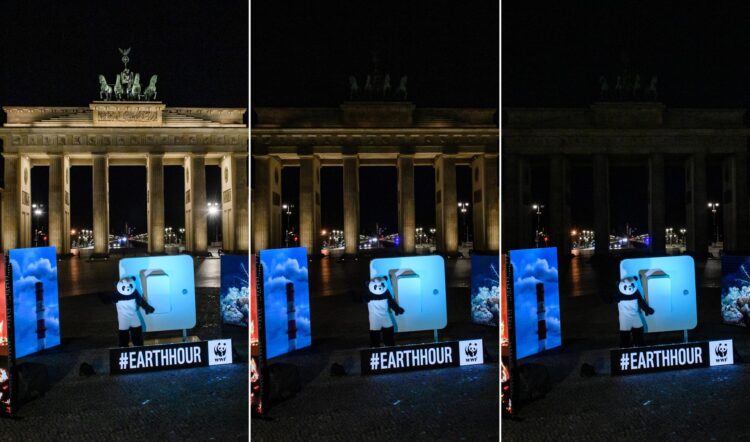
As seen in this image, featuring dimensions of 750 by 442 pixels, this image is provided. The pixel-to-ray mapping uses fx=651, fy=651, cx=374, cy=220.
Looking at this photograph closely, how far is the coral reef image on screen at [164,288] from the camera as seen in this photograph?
10688 mm

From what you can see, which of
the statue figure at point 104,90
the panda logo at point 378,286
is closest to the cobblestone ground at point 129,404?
the panda logo at point 378,286

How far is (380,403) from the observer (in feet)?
26.8

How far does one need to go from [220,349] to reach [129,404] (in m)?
2.14

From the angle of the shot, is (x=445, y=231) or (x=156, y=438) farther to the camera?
(x=445, y=231)

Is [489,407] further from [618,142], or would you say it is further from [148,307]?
[618,142]

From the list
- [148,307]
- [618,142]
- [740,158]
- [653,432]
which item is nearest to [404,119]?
[618,142]

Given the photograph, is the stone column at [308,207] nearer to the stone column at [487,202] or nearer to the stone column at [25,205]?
the stone column at [487,202]

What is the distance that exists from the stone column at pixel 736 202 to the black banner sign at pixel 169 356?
45.6 metres

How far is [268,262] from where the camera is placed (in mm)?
9469

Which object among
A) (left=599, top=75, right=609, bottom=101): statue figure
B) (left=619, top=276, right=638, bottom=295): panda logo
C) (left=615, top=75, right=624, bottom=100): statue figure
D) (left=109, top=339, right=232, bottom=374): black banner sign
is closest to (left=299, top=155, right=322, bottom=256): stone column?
(left=599, top=75, right=609, bottom=101): statue figure

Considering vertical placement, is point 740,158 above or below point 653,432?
above

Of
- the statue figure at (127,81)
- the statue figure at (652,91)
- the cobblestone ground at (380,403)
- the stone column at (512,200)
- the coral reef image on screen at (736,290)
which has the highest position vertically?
the statue figure at (127,81)

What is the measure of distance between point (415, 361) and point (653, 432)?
138 inches

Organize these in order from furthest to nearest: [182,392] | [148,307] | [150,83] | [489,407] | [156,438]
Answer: [150,83] < [148,307] < [182,392] < [489,407] < [156,438]
